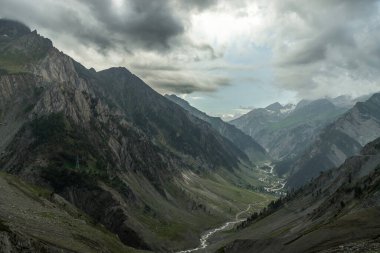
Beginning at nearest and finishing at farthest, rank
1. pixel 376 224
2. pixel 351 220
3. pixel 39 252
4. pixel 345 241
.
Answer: pixel 345 241
pixel 376 224
pixel 351 220
pixel 39 252

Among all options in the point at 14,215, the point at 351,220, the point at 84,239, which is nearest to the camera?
the point at 351,220

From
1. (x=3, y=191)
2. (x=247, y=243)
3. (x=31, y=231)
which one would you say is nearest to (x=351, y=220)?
(x=247, y=243)

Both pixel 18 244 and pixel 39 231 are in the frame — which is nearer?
pixel 18 244

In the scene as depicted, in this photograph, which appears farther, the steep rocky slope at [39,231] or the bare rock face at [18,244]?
the steep rocky slope at [39,231]

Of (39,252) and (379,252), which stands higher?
(379,252)

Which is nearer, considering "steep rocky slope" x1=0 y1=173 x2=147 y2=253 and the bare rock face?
the bare rock face

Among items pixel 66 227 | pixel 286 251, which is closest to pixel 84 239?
pixel 66 227

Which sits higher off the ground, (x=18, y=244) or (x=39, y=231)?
(x=18, y=244)

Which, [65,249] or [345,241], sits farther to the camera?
[65,249]

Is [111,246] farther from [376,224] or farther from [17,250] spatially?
[376,224]

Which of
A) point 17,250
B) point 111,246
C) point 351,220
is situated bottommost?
point 111,246
